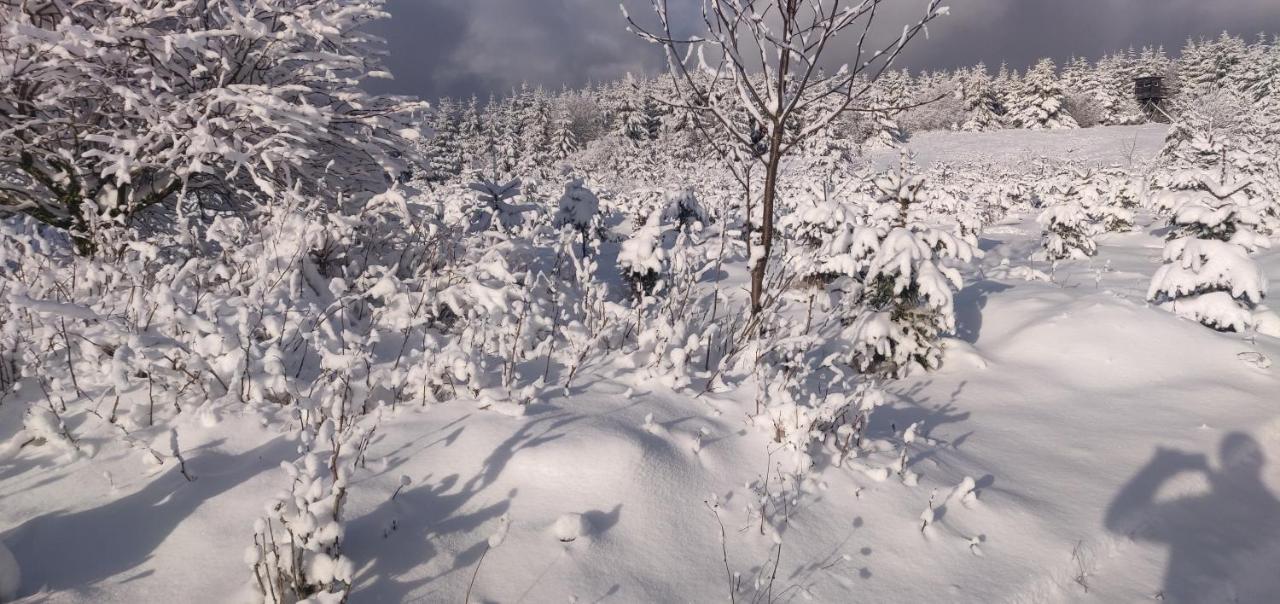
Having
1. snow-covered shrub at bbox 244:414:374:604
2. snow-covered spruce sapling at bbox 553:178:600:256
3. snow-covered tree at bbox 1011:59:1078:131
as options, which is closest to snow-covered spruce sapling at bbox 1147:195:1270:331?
snow-covered spruce sapling at bbox 553:178:600:256

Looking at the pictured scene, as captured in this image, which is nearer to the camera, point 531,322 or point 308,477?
point 308,477

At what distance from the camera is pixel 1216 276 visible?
6566 mm

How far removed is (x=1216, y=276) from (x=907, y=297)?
4427 millimetres

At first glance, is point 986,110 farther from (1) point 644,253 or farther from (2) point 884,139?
(1) point 644,253

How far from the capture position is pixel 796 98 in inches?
131

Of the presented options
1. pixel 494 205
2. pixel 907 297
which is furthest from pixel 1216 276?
pixel 494 205

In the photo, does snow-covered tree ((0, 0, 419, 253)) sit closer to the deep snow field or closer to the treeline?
the deep snow field

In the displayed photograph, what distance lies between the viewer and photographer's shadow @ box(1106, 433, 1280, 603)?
100 inches

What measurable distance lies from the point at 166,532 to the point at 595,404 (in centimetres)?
194

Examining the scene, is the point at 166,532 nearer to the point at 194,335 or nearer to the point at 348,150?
the point at 194,335

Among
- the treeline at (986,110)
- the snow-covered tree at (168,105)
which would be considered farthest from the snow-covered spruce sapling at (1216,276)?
the treeline at (986,110)

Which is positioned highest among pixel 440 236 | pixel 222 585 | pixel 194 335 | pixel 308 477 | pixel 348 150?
pixel 348 150

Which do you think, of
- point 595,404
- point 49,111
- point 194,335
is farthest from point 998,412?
point 49,111

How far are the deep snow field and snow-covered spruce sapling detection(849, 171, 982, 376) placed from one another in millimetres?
1016
